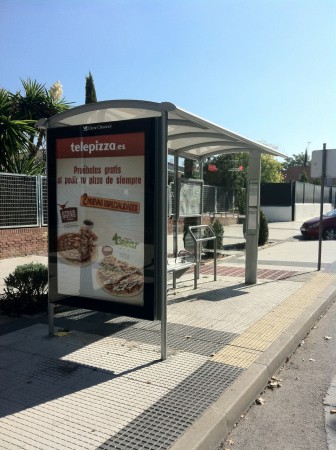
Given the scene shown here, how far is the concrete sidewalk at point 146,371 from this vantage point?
293cm

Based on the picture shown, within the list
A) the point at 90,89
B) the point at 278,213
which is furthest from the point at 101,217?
the point at 278,213

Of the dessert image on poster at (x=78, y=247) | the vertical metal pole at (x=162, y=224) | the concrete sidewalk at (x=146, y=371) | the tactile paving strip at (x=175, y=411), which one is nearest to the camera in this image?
the tactile paving strip at (x=175, y=411)

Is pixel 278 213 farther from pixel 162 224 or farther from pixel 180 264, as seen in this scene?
pixel 162 224

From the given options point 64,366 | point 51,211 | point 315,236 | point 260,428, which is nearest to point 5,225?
point 51,211

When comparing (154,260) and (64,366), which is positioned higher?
(154,260)

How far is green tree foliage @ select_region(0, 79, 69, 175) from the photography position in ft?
37.8

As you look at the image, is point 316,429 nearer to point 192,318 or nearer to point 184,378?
point 184,378

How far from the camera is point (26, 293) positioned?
5.93 m

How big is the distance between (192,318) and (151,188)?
91.1 inches

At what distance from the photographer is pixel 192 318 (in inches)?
224

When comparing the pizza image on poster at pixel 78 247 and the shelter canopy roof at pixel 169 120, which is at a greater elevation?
the shelter canopy roof at pixel 169 120

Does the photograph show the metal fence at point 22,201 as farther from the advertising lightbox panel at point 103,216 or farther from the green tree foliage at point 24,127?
the advertising lightbox panel at point 103,216

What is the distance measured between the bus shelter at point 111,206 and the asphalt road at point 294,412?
1181 millimetres

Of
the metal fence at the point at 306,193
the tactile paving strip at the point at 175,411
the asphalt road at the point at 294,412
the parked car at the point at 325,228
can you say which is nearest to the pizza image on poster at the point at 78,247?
the tactile paving strip at the point at 175,411
